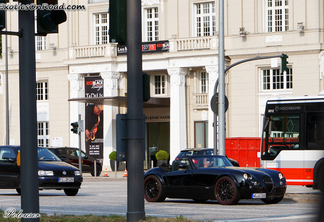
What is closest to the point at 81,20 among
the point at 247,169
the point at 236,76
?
the point at 236,76

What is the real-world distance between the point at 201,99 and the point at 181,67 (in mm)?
2634

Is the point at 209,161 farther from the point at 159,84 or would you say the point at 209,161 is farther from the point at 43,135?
the point at 43,135

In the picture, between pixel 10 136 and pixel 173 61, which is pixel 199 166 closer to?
pixel 173 61

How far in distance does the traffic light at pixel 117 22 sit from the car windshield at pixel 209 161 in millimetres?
7820

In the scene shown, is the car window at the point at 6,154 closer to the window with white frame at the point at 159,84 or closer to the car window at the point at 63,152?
the car window at the point at 63,152

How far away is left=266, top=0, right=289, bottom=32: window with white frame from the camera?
1431 inches

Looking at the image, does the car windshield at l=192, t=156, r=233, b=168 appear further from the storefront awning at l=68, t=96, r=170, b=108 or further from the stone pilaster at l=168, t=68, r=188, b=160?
the stone pilaster at l=168, t=68, r=188, b=160

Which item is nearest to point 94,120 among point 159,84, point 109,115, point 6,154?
point 109,115

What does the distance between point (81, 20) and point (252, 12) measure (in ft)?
44.7

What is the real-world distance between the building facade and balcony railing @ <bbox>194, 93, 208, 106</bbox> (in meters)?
0.07

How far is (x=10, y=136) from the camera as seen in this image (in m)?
46.3

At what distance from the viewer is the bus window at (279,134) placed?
1820 cm

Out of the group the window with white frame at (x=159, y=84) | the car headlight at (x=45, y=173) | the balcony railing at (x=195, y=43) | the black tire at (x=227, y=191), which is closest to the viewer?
the black tire at (x=227, y=191)

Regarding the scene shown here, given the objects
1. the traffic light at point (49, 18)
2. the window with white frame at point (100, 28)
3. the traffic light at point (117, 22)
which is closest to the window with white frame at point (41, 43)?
the window with white frame at point (100, 28)
